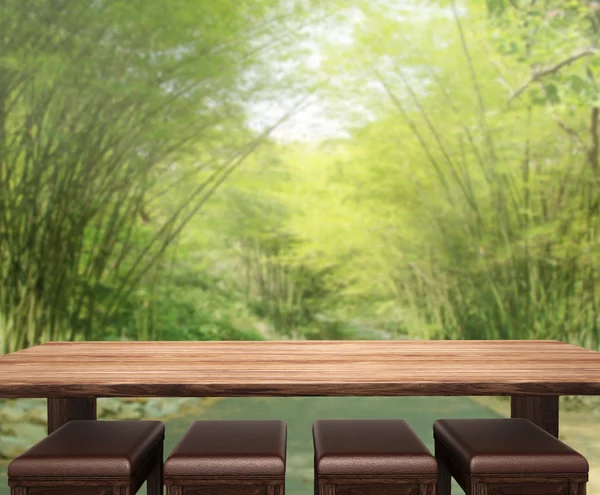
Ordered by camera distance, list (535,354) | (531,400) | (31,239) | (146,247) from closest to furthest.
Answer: (535,354) → (531,400) → (31,239) → (146,247)

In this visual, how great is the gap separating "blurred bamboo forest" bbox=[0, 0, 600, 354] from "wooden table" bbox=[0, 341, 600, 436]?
2.11m

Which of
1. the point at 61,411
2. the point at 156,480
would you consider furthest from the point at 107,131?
the point at 156,480

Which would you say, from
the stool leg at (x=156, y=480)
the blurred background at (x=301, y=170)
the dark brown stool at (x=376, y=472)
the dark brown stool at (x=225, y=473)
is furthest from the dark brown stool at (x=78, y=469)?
the blurred background at (x=301, y=170)

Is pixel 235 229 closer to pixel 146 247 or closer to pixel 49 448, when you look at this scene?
pixel 146 247

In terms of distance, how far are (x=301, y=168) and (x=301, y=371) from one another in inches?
122

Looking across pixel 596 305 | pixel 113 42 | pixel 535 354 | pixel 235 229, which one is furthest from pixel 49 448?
pixel 596 305

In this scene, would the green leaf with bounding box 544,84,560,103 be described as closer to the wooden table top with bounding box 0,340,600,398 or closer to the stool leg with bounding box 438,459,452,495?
the wooden table top with bounding box 0,340,600,398

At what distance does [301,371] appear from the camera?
5.18 ft

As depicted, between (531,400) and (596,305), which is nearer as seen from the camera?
(531,400)

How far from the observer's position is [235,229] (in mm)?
4477

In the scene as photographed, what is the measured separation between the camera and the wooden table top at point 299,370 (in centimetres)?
142

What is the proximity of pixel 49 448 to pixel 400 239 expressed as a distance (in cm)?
322

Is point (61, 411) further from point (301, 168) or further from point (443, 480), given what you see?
point (301, 168)

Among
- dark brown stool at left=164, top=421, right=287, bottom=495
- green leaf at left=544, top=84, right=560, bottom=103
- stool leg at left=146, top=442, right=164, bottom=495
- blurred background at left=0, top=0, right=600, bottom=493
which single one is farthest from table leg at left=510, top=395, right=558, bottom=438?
green leaf at left=544, top=84, right=560, bottom=103
